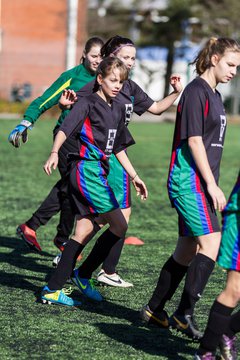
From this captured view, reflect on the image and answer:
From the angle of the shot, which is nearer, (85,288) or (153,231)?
(85,288)

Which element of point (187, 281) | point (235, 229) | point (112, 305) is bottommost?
point (112, 305)

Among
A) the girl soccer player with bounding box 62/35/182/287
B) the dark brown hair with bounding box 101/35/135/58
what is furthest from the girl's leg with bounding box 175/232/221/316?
the dark brown hair with bounding box 101/35/135/58

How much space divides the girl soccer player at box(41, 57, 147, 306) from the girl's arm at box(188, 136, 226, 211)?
91 cm

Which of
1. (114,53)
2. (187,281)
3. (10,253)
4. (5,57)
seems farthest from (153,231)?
(5,57)

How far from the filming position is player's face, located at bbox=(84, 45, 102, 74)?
6398mm

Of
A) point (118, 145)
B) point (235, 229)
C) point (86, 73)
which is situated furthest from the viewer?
point (86, 73)

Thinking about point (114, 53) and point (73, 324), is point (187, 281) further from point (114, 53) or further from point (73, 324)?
point (114, 53)

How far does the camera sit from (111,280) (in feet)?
20.5

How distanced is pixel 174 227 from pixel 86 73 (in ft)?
9.55

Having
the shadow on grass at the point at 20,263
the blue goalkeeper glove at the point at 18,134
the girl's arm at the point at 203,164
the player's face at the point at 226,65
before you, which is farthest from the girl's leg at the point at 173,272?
the blue goalkeeper glove at the point at 18,134

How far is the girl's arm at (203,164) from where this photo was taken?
177 inches

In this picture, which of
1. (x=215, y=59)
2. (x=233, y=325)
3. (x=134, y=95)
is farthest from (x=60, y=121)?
(x=233, y=325)

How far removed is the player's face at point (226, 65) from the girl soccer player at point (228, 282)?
32.3 inches

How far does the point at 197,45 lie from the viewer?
4606 cm
